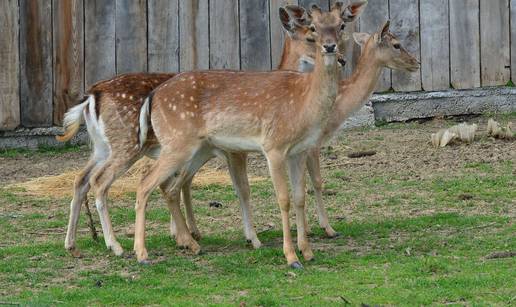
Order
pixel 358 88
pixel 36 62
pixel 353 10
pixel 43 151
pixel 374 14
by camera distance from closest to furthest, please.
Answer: pixel 358 88
pixel 353 10
pixel 36 62
pixel 43 151
pixel 374 14

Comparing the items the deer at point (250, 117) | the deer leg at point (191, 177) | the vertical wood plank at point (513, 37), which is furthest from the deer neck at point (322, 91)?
the vertical wood plank at point (513, 37)

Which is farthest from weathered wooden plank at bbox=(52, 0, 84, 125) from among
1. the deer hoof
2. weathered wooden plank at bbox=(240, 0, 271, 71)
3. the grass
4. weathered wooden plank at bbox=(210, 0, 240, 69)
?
the deer hoof

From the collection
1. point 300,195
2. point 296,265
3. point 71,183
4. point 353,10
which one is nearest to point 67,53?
point 71,183

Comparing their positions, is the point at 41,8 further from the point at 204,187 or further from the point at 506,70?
the point at 506,70

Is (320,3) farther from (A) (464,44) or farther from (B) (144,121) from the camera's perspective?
(B) (144,121)

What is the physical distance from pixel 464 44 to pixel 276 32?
91.5 inches

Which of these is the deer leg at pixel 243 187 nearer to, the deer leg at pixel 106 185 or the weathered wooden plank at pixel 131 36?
the deer leg at pixel 106 185

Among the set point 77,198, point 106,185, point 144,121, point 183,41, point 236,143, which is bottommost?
point 77,198

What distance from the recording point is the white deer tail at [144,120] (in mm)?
9570

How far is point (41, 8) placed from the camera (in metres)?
14.1

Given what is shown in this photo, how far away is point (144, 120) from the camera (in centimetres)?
962

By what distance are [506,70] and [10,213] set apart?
6689mm

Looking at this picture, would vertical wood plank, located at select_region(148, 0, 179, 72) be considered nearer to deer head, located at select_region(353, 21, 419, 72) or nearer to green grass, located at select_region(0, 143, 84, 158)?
green grass, located at select_region(0, 143, 84, 158)

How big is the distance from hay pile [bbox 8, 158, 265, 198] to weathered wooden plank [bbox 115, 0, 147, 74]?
1.82 meters
